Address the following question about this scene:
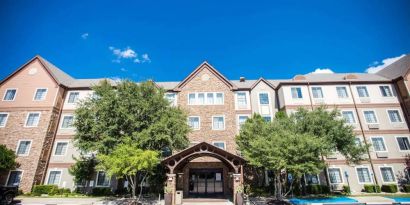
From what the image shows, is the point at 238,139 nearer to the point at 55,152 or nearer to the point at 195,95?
the point at 195,95

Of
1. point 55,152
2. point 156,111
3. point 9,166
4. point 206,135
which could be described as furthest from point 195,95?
point 9,166

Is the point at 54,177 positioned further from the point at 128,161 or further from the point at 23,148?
the point at 128,161

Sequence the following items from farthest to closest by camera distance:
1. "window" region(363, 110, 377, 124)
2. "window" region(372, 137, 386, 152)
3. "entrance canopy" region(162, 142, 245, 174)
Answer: "window" region(363, 110, 377, 124) < "window" region(372, 137, 386, 152) < "entrance canopy" region(162, 142, 245, 174)

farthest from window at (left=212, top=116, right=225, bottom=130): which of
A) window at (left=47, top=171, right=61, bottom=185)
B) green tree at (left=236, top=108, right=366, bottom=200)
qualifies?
window at (left=47, top=171, right=61, bottom=185)

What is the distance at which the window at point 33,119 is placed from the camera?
84.3ft

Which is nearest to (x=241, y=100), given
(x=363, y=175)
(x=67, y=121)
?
(x=363, y=175)

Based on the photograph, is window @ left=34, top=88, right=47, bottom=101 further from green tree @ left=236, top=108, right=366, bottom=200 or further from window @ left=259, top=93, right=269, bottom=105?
window @ left=259, top=93, right=269, bottom=105

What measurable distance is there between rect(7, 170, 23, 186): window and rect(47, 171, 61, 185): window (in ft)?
9.09

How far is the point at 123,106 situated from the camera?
66.9ft

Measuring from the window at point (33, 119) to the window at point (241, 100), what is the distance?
24809 mm

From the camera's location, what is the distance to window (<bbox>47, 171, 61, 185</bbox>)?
80.3 ft

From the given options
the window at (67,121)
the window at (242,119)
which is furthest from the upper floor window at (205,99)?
the window at (67,121)

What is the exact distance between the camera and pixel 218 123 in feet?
85.5

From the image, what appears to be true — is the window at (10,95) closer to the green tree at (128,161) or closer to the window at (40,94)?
the window at (40,94)
